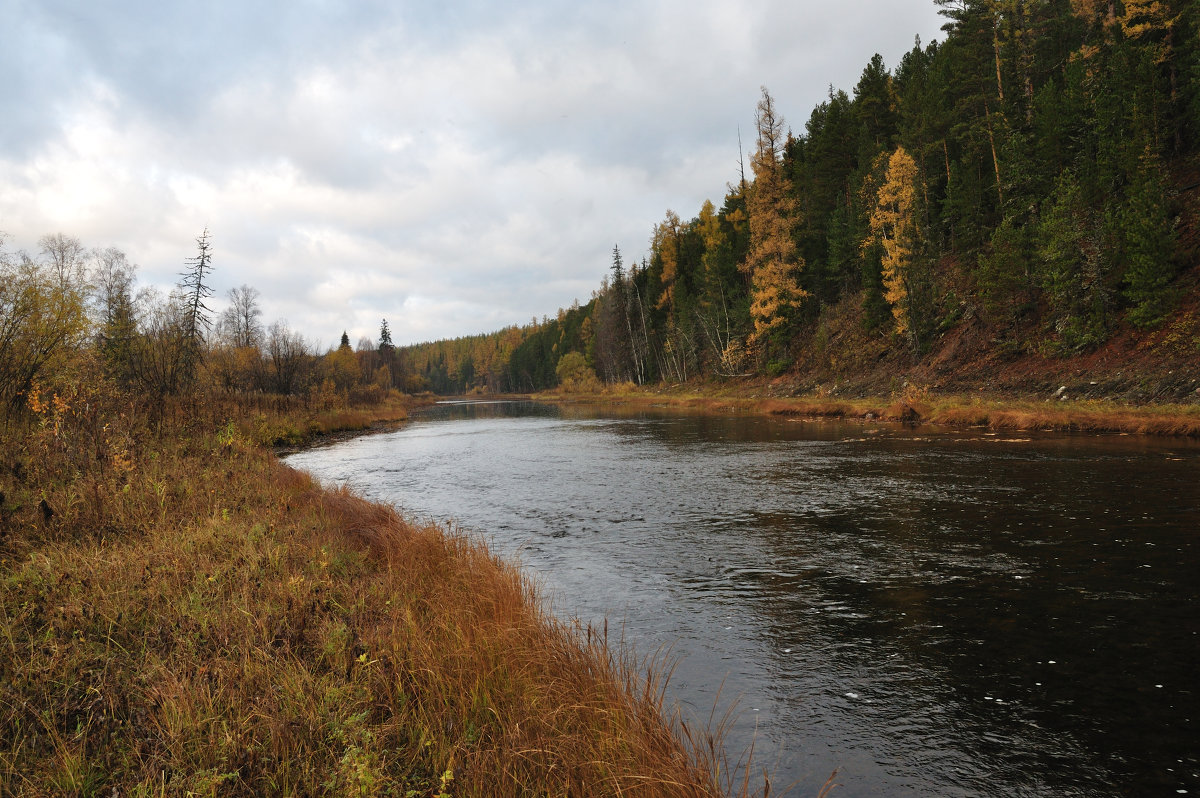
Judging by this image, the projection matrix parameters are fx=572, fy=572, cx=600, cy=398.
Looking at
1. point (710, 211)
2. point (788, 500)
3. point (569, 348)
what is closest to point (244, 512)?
point (788, 500)

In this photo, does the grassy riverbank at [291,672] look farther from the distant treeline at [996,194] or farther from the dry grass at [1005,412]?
the distant treeline at [996,194]

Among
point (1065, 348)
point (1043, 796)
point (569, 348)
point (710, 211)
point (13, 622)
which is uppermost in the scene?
point (710, 211)

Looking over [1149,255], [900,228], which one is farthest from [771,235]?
[1149,255]

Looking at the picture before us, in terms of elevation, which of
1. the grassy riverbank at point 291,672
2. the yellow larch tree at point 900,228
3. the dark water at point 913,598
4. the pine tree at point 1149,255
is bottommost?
the dark water at point 913,598

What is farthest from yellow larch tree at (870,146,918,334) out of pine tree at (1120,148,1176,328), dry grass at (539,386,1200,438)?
pine tree at (1120,148,1176,328)

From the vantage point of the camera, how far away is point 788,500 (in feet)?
43.3

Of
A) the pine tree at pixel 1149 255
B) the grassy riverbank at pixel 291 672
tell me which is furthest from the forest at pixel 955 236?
the grassy riverbank at pixel 291 672

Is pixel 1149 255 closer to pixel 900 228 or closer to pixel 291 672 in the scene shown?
pixel 900 228

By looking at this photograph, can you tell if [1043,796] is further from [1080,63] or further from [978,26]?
[978,26]

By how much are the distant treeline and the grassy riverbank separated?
29.7m

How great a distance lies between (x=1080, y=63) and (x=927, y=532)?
39.1 metres

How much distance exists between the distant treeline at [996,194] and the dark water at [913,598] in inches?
564

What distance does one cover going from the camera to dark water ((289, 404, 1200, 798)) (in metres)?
4.38

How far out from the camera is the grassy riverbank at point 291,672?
341 cm
